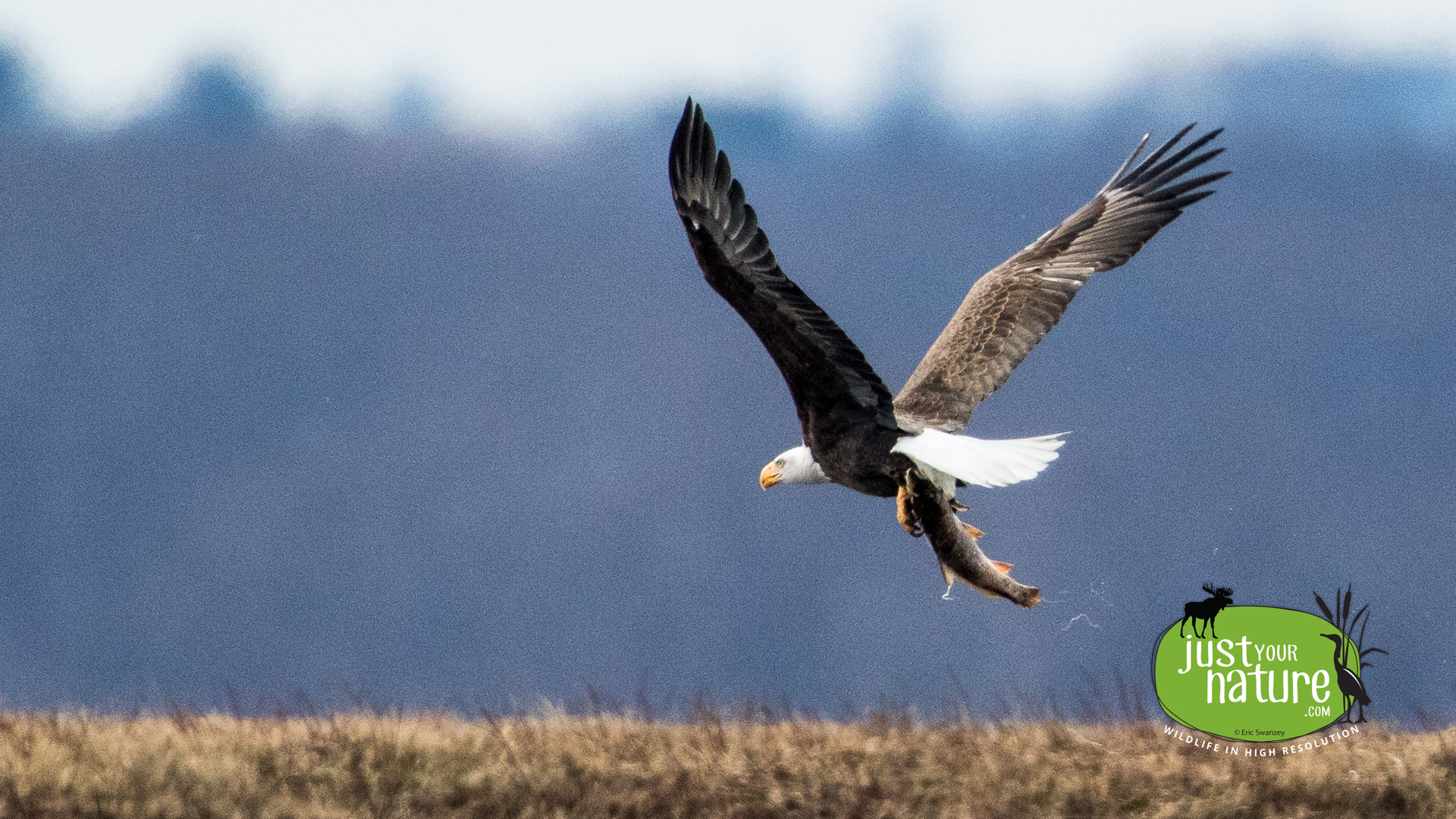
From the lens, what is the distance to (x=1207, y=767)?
7.63 metres

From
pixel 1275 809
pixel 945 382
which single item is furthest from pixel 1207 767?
pixel 945 382

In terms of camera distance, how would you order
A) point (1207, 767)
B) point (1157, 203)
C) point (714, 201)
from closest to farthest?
point (714, 201) → point (1207, 767) → point (1157, 203)

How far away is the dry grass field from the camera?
7.09 metres

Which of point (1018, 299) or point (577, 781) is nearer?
point (577, 781)

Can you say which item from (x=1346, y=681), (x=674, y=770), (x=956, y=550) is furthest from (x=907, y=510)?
(x=1346, y=681)

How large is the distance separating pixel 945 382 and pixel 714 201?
103 inches

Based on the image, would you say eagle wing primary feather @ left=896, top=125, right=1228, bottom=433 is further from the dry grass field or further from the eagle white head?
the dry grass field

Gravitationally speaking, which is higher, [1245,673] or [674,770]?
[674,770]

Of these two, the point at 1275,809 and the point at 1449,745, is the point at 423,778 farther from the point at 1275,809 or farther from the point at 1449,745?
the point at 1449,745

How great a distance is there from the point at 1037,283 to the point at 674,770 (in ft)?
12.9

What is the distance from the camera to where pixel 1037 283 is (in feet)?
29.0

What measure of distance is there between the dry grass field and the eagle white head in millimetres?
1549

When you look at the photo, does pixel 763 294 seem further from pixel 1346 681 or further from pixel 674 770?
pixel 1346 681

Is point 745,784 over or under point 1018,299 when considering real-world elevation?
under
